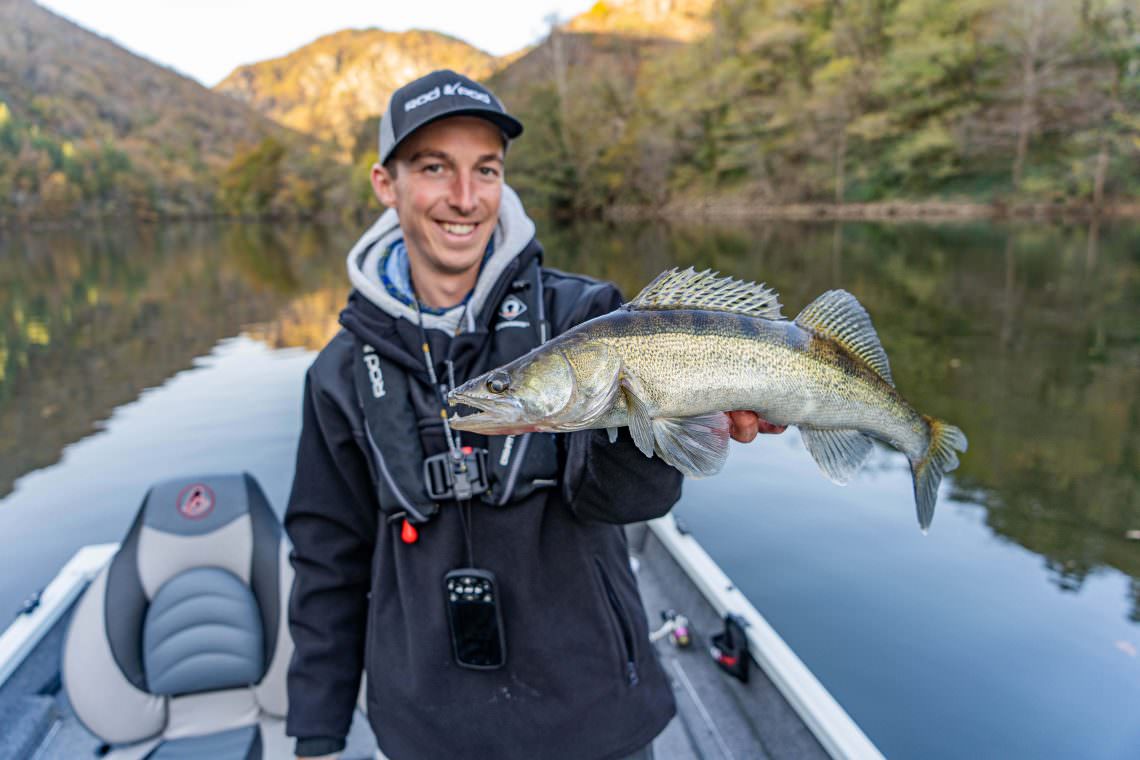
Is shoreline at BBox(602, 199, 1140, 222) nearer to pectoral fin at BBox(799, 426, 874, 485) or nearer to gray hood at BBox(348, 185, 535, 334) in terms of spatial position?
pectoral fin at BBox(799, 426, 874, 485)

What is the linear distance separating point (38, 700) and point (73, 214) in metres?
106

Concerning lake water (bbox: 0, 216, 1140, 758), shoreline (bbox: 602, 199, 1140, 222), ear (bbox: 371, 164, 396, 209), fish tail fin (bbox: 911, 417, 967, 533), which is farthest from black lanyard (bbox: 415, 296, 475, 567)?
shoreline (bbox: 602, 199, 1140, 222)

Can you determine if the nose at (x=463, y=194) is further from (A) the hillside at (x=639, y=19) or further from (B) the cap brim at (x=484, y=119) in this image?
(A) the hillside at (x=639, y=19)

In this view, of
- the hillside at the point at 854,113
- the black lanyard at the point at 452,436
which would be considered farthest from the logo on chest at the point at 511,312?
the hillside at the point at 854,113

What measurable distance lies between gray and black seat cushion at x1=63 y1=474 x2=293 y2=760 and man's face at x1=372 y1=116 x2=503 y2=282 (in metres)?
2.37

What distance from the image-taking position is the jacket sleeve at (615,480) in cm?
192

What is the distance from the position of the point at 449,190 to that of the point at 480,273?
0.30 meters

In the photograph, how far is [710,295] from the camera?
2.06 m

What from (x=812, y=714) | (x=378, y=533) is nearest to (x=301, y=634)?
(x=378, y=533)

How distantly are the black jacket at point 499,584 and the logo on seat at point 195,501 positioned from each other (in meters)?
1.75

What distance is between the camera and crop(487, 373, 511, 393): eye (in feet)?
6.45

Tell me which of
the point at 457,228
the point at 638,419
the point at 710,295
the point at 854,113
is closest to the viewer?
the point at 638,419

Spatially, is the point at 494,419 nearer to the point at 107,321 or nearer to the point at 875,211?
the point at 107,321

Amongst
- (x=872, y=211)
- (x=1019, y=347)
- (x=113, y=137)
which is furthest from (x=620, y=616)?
(x=113, y=137)
